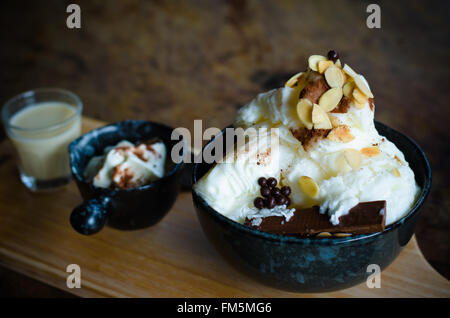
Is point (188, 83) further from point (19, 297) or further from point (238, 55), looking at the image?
point (19, 297)

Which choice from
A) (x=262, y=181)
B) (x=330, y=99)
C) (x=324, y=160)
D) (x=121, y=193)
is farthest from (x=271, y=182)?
(x=121, y=193)

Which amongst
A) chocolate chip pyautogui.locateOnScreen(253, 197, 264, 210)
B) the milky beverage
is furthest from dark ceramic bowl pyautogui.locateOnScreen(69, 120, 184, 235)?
chocolate chip pyautogui.locateOnScreen(253, 197, 264, 210)

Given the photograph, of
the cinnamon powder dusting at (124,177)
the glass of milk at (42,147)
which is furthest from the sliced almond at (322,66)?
the glass of milk at (42,147)

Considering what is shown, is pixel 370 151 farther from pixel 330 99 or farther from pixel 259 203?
pixel 259 203

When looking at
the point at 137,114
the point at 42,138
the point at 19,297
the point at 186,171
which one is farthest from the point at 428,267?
the point at 137,114

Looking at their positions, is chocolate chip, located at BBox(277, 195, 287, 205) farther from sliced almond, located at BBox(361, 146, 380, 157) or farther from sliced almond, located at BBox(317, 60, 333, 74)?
sliced almond, located at BBox(317, 60, 333, 74)

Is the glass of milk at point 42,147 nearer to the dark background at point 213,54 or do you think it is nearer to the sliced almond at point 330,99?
the dark background at point 213,54
